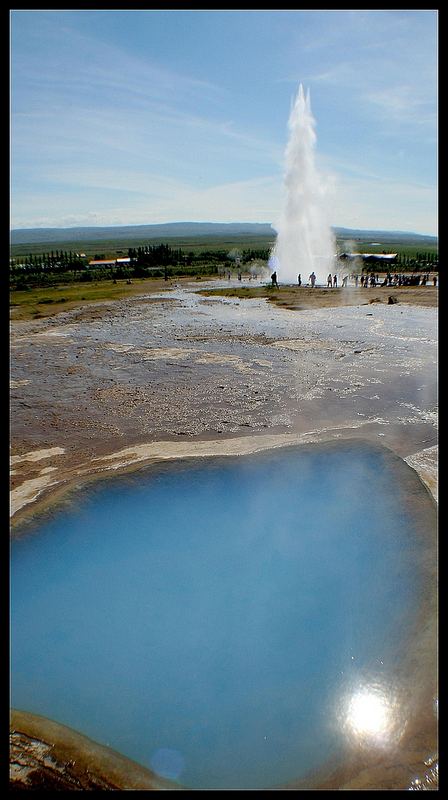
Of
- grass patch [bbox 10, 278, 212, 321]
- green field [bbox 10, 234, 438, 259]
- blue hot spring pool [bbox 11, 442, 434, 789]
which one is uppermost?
green field [bbox 10, 234, 438, 259]

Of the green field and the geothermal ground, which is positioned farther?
the green field

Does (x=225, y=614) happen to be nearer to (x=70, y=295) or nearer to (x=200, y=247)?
(x=70, y=295)

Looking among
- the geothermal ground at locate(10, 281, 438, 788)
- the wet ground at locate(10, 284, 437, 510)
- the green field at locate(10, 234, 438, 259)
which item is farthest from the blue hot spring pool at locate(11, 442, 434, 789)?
the green field at locate(10, 234, 438, 259)

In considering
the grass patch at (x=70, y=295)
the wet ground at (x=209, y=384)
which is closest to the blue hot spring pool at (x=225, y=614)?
the wet ground at (x=209, y=384)

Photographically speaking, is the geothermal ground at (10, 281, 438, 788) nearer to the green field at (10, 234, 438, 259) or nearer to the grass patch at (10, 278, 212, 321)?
the grass patch at (10, 278, 212, 321)

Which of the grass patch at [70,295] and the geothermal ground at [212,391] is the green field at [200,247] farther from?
the geothermal ground at [212,391]

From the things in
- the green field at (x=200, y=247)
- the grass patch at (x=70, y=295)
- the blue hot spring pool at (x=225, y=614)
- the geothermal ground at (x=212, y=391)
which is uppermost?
the green field at (x=200, y=247)
